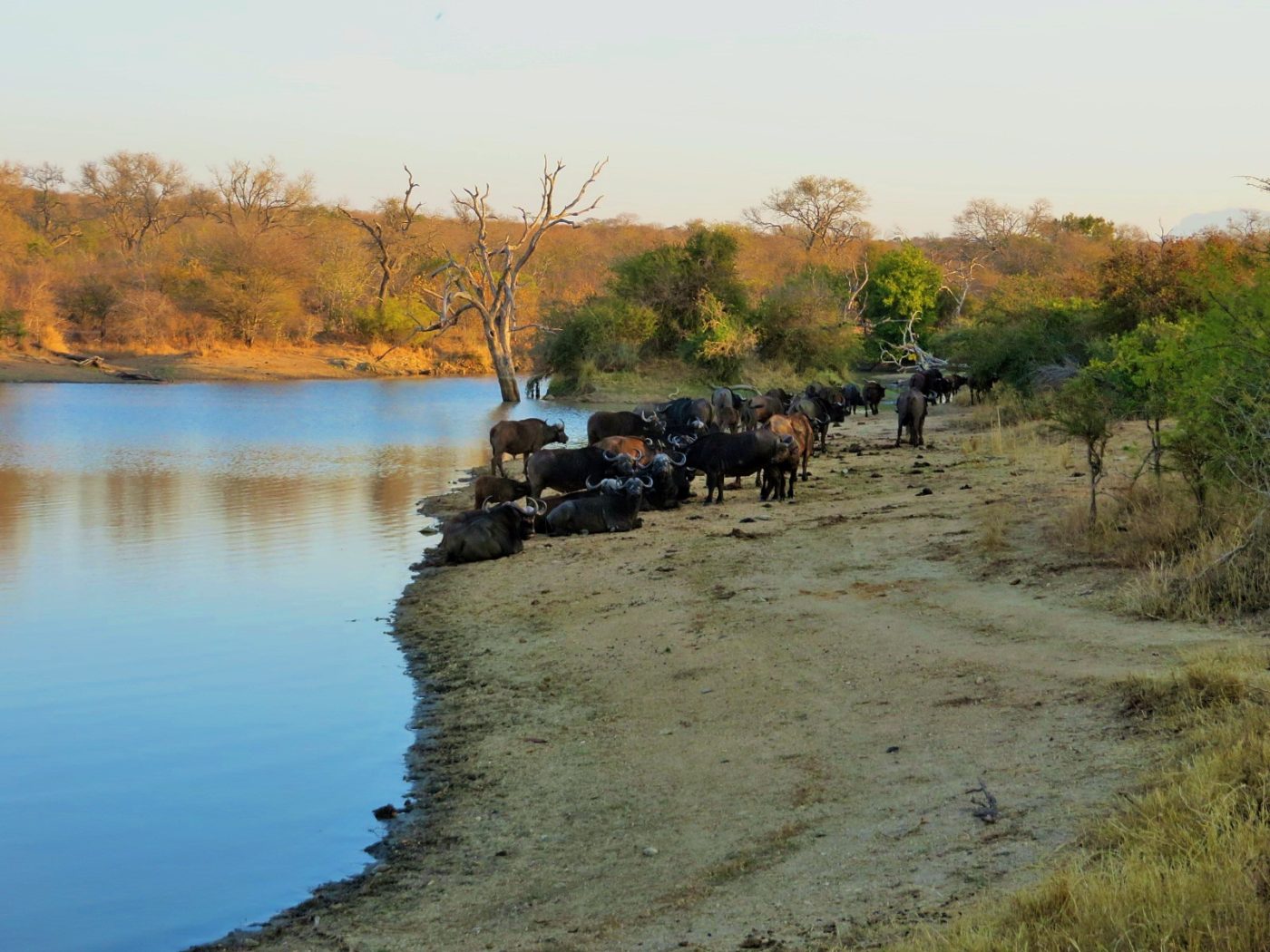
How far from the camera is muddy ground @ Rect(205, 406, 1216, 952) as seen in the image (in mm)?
4918

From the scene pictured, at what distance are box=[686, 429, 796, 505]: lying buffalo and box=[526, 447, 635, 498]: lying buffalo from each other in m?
0.94

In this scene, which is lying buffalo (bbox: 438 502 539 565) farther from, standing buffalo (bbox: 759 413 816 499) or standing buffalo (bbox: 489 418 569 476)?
standing buffalo (bbox: 489 418 569 476)

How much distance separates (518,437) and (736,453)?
5.32 m

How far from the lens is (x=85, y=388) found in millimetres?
47594

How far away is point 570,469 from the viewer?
1596cm

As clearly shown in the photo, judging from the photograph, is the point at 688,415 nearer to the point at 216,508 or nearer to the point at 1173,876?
the point at 216,508

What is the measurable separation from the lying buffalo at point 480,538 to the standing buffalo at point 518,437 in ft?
20.1

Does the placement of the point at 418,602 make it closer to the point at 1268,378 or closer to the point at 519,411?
the point at 1268,378

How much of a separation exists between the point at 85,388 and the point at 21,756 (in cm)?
4380

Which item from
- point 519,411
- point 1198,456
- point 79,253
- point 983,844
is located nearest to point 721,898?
point 983,844

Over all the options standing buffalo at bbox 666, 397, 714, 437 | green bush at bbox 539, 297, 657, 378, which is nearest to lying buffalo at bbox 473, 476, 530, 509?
standing buffalo at bbox 666, 397, 714, 437

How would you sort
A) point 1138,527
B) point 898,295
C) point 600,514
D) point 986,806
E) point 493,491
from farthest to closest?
point 898,295
point 493,491
point 600,514
point 1138,527
point 986,806

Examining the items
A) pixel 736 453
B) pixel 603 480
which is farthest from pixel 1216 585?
pixel 603 480

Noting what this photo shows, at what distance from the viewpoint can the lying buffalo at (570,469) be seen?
15.9 m
